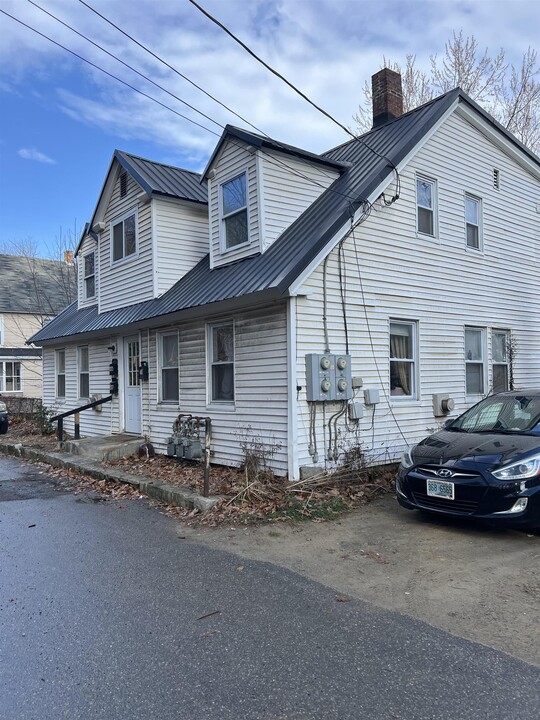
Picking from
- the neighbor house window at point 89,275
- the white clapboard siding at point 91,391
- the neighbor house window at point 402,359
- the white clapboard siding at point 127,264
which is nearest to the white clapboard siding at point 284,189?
the neighbor house window at point 402,359

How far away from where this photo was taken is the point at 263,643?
3.81m

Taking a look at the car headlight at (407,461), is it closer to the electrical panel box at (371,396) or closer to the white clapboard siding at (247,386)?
the white clapboard siding at (247,386)

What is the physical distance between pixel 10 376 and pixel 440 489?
28449 millimetres

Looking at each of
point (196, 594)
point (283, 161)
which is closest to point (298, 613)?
point (196, 594)

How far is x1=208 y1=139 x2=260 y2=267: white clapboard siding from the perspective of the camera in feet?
31.7

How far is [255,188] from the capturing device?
31.6 feet

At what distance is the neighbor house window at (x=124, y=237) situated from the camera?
12.5 meters

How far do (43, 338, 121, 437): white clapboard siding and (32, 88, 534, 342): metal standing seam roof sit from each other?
5.29 ft

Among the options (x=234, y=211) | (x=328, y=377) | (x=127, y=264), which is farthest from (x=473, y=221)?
(x=127, y=264)

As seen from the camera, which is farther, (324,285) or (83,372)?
(83,372)

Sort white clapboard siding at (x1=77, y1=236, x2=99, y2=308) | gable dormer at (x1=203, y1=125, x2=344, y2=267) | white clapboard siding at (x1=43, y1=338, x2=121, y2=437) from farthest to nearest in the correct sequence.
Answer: white clapboard siding at (x1=77, y1=236, x2=99, y2=308) → white clapboard siding at (x1=43, y1=338, x2=121, y2=437) → gable dormer at (x1=203, y1=125, x2=344, y2=267)

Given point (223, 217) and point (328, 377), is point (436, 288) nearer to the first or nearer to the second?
point (328, 377)

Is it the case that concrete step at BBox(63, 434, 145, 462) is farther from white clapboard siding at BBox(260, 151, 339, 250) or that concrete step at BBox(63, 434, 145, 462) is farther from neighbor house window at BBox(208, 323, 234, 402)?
white clapboard siding at BBox(260, 151, 339, 250)

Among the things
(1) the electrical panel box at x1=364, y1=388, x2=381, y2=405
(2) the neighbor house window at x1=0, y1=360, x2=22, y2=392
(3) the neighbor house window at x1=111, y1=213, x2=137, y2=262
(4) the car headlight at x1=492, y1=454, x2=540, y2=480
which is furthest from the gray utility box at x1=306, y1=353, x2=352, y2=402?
(2) the neighbor house window at x1=0, y1=360, x2=22, y2=392
